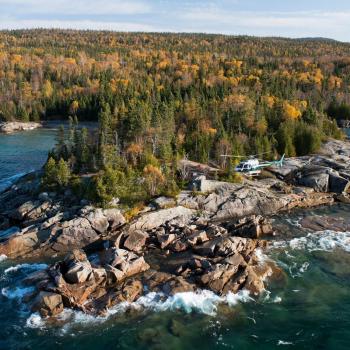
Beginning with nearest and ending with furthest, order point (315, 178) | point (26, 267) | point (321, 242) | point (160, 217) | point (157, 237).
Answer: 1. point (26, 267)
2. point (157, 237)
3. point (321, 242)
4. point (160, 217)
5. point (315, 178)

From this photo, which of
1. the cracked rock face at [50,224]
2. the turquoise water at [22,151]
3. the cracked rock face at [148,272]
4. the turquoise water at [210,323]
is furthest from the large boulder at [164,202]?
the turquoise water at [22,151]

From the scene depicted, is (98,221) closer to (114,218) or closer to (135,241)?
(114,218)

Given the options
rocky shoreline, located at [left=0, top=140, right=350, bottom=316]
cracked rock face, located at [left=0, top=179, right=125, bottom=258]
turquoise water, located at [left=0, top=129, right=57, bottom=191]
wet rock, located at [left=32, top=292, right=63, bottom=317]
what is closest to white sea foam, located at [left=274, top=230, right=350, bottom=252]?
rocky shoreline, located at [left=0, top=140, right=350, bottom=316]

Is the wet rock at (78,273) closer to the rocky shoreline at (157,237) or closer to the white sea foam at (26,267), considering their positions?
the rocky shoreline at (157,237)

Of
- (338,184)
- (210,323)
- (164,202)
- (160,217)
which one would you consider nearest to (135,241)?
(160,217)

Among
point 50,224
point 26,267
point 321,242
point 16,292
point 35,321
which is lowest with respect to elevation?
point 26,267

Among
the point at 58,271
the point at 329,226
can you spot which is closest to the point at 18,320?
the point at 58,271

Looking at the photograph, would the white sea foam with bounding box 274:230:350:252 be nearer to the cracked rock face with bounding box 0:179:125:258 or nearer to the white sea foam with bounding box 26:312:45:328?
the cracked rock face with bounding box 0:179:125:258
